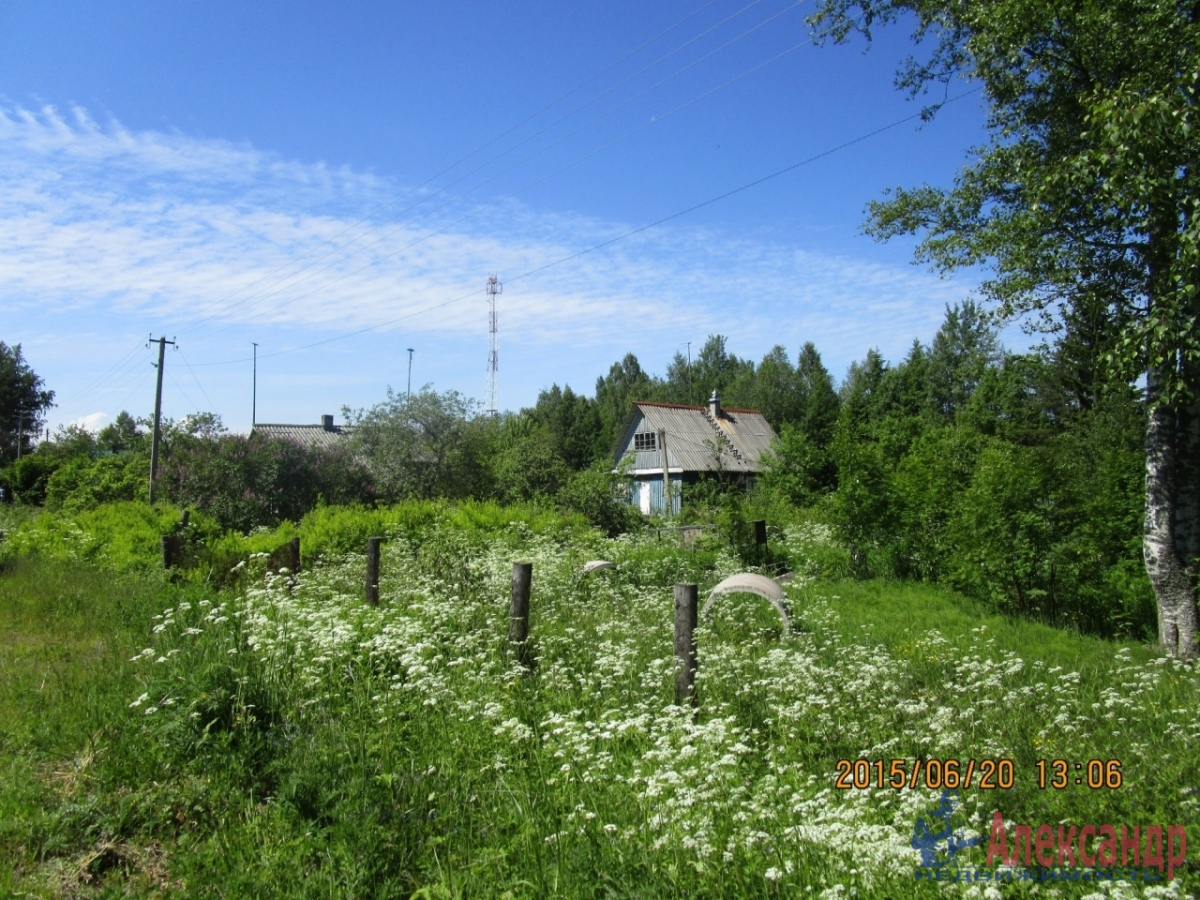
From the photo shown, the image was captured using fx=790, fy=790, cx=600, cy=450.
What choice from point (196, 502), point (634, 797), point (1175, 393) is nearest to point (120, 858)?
point (634, 797)

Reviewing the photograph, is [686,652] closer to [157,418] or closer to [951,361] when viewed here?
[157,418]

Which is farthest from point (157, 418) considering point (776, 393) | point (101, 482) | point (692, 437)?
point (776, 393)

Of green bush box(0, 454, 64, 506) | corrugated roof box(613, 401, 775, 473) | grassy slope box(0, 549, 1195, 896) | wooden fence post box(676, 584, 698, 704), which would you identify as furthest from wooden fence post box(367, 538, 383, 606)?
green bush box(0, 454, 64, 506)

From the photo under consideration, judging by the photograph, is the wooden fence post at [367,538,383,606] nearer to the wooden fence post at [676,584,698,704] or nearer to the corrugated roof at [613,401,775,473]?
the wooden fence post at [676,584,698,704]

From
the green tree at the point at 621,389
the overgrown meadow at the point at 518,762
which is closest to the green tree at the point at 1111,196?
the overgrown meadow at the point at 518,762

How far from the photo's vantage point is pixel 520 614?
6.73 m

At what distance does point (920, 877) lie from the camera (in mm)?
2986

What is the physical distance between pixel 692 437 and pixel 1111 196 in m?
33.6

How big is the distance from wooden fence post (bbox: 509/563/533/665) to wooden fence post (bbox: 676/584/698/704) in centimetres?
143

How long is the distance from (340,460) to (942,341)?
4373cm

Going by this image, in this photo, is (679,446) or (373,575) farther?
(679,446)

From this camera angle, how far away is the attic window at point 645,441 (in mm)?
40719

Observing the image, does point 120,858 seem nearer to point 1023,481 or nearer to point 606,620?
point 606,620

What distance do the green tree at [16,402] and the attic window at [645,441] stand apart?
134ft
